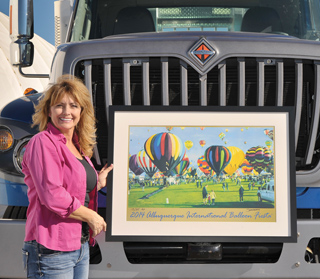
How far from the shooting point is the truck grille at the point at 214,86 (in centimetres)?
339

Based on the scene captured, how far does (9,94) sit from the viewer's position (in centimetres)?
3259

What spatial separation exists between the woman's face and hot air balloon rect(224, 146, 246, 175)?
0.91m

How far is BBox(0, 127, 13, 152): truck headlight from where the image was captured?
11.5 feet

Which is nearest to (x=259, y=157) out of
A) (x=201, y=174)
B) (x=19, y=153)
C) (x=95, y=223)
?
(x=201, y=174)

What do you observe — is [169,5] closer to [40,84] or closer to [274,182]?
[274,182]

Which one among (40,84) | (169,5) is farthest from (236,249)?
(40,84)

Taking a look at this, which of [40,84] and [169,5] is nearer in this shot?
[169,5]

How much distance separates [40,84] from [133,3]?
3487cm

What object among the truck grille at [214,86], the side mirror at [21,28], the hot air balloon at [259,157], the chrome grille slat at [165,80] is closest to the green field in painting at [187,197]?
the hot air balloon at [259,157]

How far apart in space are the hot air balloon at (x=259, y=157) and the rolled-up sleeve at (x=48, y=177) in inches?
41.1

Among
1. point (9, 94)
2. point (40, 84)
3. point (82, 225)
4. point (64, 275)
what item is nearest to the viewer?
point (64, 275)

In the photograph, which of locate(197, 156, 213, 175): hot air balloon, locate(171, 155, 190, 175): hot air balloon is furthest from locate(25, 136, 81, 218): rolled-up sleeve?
locate(197, 156, 213, 175): hot air balloon

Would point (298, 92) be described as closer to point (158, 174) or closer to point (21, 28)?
point (158, 174)

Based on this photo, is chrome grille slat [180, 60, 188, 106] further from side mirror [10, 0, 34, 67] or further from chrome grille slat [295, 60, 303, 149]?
side mirror [10, 0, 34, 67]
